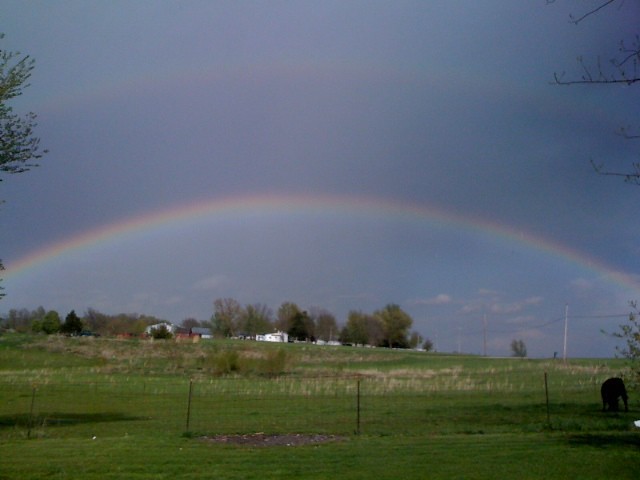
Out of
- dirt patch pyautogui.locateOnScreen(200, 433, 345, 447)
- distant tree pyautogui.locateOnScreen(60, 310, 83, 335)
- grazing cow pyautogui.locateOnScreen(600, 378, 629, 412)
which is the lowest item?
dirt patch pyautogui.locateOnScreen(200, 433, 345, 447)

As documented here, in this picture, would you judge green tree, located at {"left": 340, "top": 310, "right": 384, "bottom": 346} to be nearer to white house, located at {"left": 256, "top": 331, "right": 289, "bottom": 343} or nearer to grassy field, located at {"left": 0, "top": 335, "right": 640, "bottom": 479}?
white house, located at {"left": 256, "top": 331, "right": 289, "bottom": 343}

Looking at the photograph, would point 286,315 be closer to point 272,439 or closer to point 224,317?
point 224,317

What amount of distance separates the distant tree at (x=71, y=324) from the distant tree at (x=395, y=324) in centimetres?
7477

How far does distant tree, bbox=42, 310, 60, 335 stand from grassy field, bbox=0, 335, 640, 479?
266ft

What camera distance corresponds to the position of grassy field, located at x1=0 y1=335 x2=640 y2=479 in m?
13.0

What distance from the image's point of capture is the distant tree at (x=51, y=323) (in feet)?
401

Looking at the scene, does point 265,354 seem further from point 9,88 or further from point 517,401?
point 9,88

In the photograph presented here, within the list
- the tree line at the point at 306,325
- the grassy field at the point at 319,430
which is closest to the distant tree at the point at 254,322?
the tree line at the point at 306,325

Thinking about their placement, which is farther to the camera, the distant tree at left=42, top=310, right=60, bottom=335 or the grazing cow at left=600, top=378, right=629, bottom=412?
the distant tree at left=42, top=310, right=60, bottom=335

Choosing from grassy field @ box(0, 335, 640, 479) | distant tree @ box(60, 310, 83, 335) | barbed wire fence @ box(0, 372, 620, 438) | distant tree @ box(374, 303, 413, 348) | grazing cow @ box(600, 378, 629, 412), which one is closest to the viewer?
grassy field @ box(0, 335, 640, 479)

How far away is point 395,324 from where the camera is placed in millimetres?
163375

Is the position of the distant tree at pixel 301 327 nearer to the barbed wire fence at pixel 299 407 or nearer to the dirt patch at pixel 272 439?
the barbed wire fence at pixel 299 407

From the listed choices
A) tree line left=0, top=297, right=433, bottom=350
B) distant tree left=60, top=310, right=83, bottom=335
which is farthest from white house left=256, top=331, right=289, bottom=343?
distant tree left=60, top=310, right=83, bottom=335

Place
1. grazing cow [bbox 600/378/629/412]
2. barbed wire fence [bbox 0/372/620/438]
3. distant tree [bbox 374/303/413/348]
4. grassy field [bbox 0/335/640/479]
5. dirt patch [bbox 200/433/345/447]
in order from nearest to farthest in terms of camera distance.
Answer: grassy field [bbox 0/335/640/479] → dirt patch [bbox 200/433/345/447] → barbed wire fence [bbox 0/372/620/438] → grazing cow [bbox 600/378/629/412] → distant tree [bbox 374/303/413/348]
